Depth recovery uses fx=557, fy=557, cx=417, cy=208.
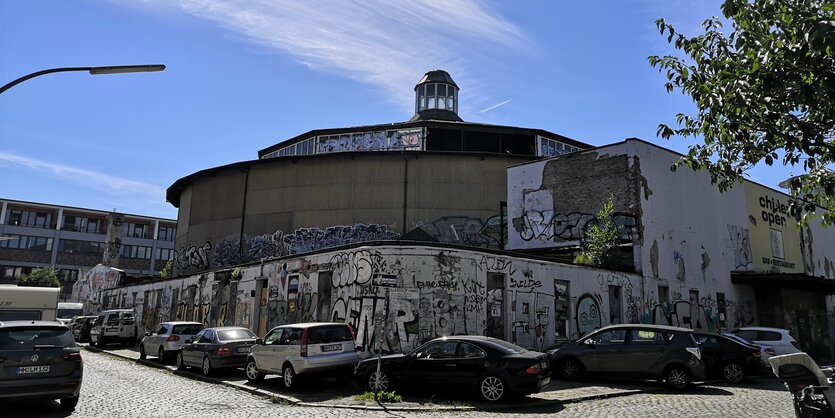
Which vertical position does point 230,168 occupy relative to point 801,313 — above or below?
above

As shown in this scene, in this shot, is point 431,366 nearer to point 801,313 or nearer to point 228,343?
point 228,343

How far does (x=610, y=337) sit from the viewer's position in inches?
589

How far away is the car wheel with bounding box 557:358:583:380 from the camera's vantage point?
15088 millimetres

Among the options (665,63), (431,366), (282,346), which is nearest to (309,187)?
(282,346)

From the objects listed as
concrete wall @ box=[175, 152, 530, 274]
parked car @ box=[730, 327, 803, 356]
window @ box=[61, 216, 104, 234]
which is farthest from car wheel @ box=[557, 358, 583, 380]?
window @ box=[61, 216, 104, 234]

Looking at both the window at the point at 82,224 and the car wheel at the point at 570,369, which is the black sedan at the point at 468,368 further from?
the window at the point at 82,224

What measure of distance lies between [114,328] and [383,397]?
22.8 metres

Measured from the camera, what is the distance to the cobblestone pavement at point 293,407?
1023 centimetres

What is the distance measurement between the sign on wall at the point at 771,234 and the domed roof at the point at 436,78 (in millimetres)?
23191

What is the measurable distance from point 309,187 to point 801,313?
1132 inches

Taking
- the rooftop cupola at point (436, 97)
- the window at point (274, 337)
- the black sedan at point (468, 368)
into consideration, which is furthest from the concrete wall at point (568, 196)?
the rooftop cupola at point (436, 97)

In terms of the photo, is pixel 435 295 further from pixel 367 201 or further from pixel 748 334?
pixel 367 201

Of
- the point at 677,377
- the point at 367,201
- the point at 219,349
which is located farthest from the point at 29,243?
the point at 677,377

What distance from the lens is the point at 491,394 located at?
11.5m
